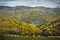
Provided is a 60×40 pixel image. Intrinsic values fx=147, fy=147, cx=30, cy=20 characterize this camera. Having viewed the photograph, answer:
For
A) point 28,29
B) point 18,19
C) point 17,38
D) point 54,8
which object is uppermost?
point 54,8

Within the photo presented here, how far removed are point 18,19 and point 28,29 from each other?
0.83 ft

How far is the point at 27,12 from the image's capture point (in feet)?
8.54

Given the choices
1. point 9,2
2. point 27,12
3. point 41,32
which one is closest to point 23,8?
point 27,12

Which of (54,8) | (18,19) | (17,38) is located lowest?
(17,38)

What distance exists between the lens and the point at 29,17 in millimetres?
2590

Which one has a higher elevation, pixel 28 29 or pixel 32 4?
pixel 32 4

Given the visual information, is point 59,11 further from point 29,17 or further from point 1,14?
point 1,14

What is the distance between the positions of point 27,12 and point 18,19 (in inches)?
8.0

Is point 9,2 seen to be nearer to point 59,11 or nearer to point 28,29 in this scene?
point 28,29

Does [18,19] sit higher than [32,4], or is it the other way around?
[32,4]

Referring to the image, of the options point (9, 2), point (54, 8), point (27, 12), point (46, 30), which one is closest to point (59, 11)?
point (54, 8)

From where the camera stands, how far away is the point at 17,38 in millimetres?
2600

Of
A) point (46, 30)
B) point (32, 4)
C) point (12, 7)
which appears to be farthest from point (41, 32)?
point (12, 7)

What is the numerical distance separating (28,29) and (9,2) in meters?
0.59
